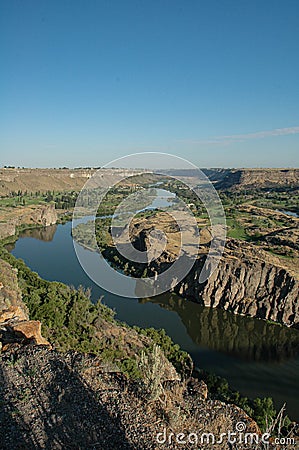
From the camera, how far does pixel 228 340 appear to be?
71.6 feet

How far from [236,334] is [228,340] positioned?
1059 millimetres

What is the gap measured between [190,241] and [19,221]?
35199 mm

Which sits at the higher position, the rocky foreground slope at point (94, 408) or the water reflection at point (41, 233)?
the rocky foreground slope at point (94, 408)

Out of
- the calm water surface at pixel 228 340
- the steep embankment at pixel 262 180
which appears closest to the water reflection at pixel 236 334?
the calm water surface at pixel 228 340

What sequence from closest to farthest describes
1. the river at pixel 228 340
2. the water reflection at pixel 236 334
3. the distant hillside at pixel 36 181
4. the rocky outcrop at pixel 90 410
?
the rocky outcrop at pixel 90 410 < the river at pixel 228 340 < the water reflection at pixel 236 334 < the distant hillside at pixel 36 181

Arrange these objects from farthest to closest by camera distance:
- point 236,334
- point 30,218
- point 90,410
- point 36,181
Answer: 1. point 36,181
2. point 30,218
3. point 236,334
4. point 90,410

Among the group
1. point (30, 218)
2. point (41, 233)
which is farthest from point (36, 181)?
point (41, 233)

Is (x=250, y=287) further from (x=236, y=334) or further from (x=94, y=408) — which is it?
(x=94, y=408)

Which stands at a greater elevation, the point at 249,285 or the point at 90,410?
the point at 90,410

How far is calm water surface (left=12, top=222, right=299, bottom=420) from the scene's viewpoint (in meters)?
17.0

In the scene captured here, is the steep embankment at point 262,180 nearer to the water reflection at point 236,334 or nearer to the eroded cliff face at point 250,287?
the eroded cliff face at point 250,287

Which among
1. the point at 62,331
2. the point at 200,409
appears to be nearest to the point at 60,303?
the point at 62,331

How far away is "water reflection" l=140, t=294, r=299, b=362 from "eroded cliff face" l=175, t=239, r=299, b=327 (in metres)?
0.72

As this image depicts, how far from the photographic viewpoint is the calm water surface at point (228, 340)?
17.0 metres
